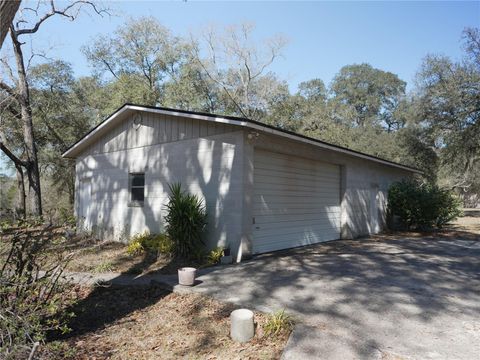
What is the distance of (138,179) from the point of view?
10547mm

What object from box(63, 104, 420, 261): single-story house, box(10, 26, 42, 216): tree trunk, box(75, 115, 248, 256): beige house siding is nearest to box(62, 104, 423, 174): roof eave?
box(63, 104, 420, 261): single-story house

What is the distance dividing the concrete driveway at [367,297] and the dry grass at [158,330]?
347 mm

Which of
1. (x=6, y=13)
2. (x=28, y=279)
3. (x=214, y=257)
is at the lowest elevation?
(x=214, y=257)

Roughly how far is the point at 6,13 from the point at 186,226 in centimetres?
546

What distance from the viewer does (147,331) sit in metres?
4.32

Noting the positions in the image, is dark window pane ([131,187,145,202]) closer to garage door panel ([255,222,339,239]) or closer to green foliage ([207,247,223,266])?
green foliage ([207,247,223,266])

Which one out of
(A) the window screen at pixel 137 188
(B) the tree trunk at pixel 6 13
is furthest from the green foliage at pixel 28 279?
(A) the window screen at pixel 137 188

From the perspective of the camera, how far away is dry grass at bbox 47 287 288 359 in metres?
3.62

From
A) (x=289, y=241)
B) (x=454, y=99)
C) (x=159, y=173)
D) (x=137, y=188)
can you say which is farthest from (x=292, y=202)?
(x=454, y=99)

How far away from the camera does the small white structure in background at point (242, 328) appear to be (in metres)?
3.71

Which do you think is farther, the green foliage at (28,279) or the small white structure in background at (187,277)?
the small white structure in background at (187,277)

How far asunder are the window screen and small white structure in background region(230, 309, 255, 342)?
7.13m

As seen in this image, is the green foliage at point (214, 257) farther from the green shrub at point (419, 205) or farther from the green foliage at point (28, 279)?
the green shrub at point (419, 205)

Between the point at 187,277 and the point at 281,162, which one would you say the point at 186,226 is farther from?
the point at 281,162
